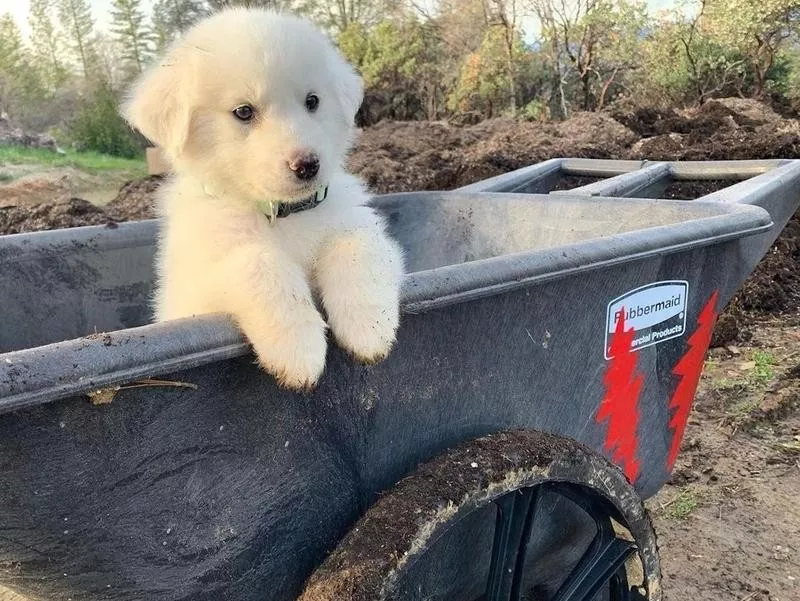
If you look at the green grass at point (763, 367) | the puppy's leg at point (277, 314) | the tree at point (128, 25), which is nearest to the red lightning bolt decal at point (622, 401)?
the puppy's leg at point (277, 314)

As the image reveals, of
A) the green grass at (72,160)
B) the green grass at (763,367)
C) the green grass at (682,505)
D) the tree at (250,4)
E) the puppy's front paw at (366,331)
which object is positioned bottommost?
the green grass at (682,505)

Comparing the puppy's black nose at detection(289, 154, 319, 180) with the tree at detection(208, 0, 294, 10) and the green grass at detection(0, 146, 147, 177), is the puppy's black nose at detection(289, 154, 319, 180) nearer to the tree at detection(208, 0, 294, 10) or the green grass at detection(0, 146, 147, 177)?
the tree at detection(208, 0, 294, 10)

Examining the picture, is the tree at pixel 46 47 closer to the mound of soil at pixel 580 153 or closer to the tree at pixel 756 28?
the mound of soil at pixel 580 153

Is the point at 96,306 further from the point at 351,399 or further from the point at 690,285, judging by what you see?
the point at 690,285

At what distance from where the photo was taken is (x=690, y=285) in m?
2.15

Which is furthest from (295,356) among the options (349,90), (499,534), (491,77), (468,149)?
(491,77)

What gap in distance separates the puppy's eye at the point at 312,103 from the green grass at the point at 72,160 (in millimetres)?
13550

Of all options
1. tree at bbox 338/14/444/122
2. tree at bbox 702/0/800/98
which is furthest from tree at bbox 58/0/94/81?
tree at bbox 702/0/800/98

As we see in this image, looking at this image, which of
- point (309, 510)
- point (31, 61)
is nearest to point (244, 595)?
point (309, 510)

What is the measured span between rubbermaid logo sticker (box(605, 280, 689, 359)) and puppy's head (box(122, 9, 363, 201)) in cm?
81

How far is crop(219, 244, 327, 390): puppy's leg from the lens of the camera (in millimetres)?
1197

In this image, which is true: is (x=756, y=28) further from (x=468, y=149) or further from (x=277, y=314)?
(x=277, y=314)

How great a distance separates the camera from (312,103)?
Result: 1.79m

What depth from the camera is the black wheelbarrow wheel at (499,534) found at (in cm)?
130
